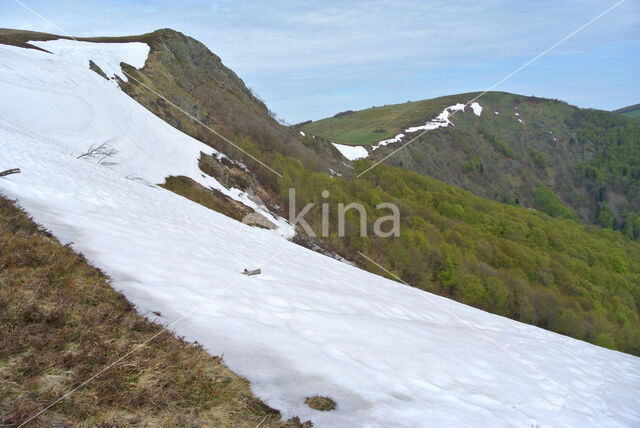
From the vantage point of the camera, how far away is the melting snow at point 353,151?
115 m

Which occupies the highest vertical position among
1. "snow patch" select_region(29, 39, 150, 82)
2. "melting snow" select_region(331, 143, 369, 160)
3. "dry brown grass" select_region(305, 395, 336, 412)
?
"melting snow" select_region(331, 143, 369, 160)

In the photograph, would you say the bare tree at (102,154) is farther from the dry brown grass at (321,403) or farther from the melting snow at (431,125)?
the melting snow at (431,125)

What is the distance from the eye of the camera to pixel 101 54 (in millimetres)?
39031

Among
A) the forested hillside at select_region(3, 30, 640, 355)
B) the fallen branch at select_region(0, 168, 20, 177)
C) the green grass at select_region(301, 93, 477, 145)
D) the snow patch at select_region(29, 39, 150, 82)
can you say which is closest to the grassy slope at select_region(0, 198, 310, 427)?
the fallen branch at select_region(0, 168, 20, 177)

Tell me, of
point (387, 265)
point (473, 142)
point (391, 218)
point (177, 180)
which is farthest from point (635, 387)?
point (473, 142)

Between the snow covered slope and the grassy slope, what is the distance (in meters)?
0.51

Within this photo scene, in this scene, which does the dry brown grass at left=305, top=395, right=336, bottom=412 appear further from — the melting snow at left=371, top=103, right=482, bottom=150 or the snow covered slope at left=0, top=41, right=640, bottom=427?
the melting snow at left=371, top=103, right=482, bottom=150

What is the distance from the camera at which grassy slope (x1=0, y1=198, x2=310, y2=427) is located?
3375 millimetres

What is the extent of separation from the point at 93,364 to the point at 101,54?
44963 mm

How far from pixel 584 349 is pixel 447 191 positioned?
9718cm

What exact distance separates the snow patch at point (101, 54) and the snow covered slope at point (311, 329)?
23.3 metres

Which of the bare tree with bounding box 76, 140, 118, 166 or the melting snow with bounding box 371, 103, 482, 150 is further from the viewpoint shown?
the melting snow with bounding box 371, 103, 482, 150

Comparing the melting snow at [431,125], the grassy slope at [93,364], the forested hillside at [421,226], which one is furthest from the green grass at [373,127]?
the grassy slope at [93,364]

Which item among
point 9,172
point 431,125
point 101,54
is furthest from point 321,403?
point 431,125
